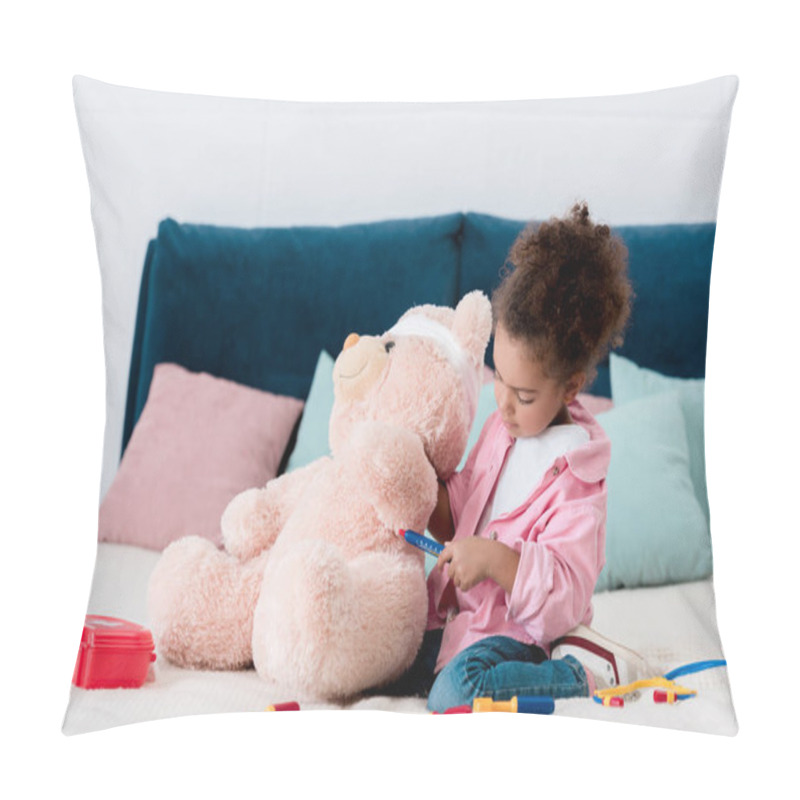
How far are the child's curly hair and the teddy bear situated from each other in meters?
0.07

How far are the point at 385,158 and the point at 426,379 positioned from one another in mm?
386

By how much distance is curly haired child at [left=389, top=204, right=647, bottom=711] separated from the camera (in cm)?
203

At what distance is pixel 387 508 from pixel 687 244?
0.67 metres

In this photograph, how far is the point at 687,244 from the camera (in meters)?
2.16

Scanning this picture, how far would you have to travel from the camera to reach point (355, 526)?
208 cm

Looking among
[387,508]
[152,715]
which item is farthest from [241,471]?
[152,715]

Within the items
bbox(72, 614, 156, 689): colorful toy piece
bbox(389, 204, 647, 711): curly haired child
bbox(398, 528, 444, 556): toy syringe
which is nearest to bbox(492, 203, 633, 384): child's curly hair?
bbox(389, 204, 647, 711): curly haired child

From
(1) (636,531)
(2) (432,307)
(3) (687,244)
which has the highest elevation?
(3) (687,244)

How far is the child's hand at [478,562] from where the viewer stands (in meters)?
2.04

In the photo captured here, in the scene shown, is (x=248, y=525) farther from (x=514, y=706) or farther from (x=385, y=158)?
(x=385, y=158)

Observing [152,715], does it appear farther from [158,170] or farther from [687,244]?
[687,244]

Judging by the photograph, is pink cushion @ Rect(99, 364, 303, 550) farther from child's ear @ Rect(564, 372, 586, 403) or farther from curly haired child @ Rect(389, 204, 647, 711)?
child's ear @ Rect(564, 372, 586, 403)

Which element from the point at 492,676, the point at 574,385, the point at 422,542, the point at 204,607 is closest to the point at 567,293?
the point at 574,385

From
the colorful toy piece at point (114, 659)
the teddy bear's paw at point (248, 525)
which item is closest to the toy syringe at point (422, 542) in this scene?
the teddy bear's paw at point (248, 525)
